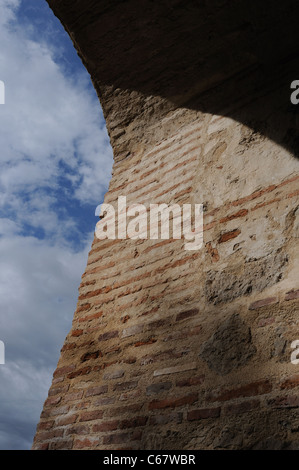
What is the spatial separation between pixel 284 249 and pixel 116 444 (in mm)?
1159

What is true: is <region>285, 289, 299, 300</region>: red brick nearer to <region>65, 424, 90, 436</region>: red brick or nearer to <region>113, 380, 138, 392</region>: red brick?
<region>113, 380, 138, 392</region>: red brick

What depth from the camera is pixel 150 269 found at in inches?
85.9

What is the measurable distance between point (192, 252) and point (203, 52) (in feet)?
4.74

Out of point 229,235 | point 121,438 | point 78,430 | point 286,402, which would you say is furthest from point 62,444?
point 229,235

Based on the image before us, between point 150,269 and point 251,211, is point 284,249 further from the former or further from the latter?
point 150,269

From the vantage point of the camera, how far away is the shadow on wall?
7.58 feet

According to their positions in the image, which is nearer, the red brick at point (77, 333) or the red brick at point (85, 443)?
the red brick at point (85, 443)

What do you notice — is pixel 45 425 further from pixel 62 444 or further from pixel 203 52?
pixel 203 52

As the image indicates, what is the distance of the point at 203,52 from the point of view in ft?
8.51

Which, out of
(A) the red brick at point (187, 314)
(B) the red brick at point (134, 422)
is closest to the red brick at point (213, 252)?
(A) the red brick at point (187, 314)

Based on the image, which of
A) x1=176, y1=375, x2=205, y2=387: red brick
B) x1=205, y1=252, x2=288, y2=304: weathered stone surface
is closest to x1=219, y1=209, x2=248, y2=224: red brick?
x1=205, y1=252, x2=288, y2=304: weathered stone surface

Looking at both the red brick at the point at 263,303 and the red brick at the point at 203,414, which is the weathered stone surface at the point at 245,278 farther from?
the red brick at the point at 203,414

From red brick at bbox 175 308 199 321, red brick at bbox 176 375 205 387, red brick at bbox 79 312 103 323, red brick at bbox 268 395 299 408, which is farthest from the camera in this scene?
red brick at bbox 79 312 103 323

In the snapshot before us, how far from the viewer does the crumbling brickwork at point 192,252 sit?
1572 millimetres
